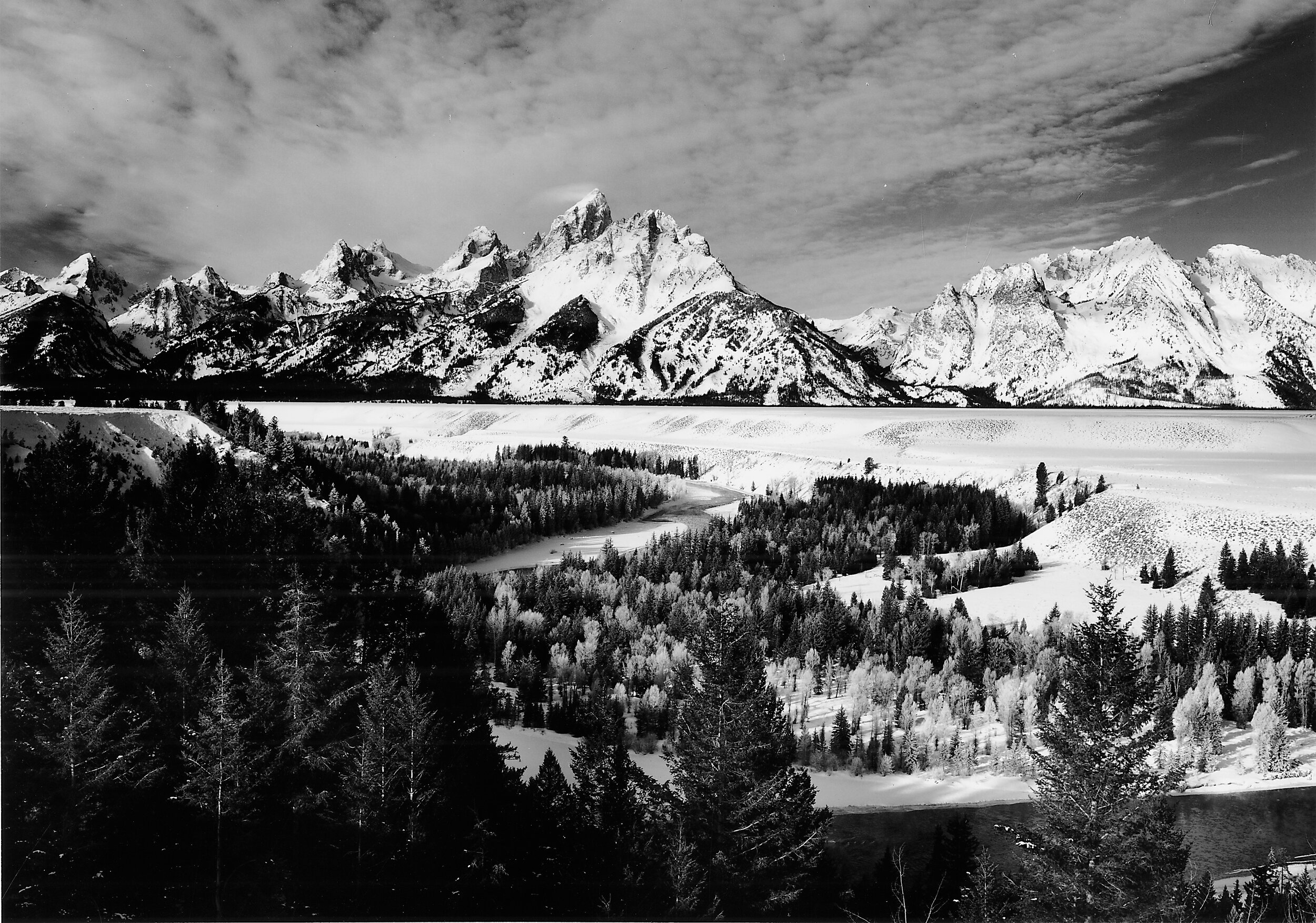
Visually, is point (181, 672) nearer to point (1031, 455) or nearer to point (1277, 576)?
point (1277, 576)

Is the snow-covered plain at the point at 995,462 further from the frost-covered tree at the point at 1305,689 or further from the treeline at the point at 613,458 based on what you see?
the treeline at the point at 613,458

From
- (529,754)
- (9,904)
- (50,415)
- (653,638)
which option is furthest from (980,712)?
(50,415)

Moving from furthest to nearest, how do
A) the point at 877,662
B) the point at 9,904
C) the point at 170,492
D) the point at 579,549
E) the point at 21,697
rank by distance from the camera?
the point at 579,549
the point at 170,492
the point at 877,662
the point at 21,697
the point at 9,904

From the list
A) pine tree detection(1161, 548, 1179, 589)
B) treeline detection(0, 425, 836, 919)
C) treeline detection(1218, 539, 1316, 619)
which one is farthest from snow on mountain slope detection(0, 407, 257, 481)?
treeline detection(1218, 539, 1316, 619)

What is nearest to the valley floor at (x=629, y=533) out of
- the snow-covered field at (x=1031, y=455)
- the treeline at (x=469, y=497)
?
the treeline at (x=469, y=497)

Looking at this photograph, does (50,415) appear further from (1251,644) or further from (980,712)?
(1251,644)

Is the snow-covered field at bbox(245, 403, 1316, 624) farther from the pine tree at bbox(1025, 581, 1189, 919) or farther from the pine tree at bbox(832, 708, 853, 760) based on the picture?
the pine tree at bbox(1025, 581, 1189, 919)
